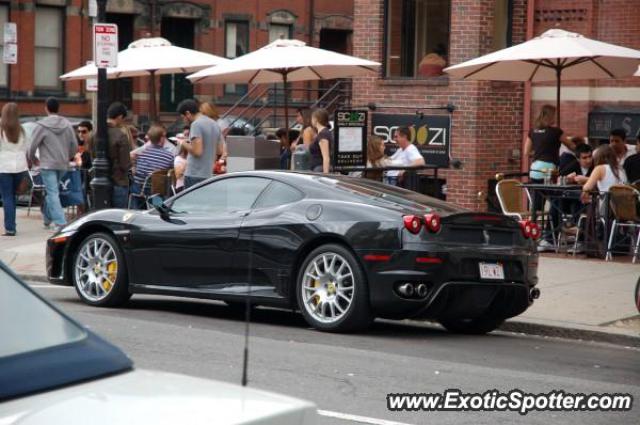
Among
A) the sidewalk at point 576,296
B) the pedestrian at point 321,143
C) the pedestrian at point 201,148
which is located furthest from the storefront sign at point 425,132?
the pedestrian at point 201,148

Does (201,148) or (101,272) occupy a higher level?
(201,148)

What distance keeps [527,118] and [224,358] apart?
12518 mm

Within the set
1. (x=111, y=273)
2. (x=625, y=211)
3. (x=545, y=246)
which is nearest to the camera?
(x=111, y=273)

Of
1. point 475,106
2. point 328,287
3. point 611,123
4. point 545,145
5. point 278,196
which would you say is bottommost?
point 328,287

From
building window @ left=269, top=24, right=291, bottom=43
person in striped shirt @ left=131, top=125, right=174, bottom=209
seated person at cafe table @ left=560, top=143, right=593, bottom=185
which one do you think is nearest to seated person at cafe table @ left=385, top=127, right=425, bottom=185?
seated person at cafe table @ left=560, top=143, right=593, bottom=185

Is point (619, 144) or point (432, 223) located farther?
point (619, 144)

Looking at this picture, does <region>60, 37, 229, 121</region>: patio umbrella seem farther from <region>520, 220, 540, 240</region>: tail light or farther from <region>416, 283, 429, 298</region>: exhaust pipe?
<region>416, 283, 429, 298</region>: exhaust pipe

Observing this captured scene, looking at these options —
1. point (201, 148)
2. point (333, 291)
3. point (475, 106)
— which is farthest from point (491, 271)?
point (475, 106)

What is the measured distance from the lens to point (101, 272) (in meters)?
12.1

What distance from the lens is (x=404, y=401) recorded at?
25.5 ft

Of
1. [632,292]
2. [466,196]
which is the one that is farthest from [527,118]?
[632,292]

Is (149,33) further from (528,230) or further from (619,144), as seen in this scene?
(528,230)

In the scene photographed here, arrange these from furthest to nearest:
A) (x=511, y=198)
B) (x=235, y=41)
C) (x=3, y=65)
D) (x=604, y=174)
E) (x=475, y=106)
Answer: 1. (x=235, y=41)
2. (x=3, y=65)
3. (x=475, y=106)
4. (x=511, y=198)
5. (x=604, y=174)
